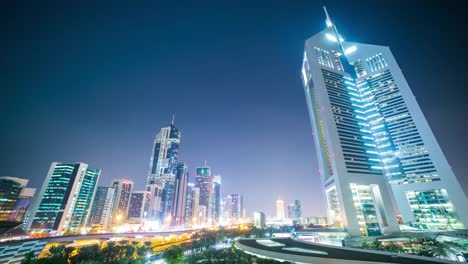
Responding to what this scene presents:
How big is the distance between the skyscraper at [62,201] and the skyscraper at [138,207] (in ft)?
173

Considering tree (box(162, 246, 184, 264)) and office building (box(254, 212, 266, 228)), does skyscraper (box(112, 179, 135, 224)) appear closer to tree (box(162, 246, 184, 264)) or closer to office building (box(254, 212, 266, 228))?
office building (box(254, 212, 266, 228))

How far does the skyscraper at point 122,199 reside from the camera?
18688 cm

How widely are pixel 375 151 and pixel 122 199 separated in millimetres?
212862

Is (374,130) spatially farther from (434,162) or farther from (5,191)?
(5,191)

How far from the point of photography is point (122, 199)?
192m

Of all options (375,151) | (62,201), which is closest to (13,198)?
(62,201)

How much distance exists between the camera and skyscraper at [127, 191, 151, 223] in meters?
189

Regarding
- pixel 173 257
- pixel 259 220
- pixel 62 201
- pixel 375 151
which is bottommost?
pixel 173 257

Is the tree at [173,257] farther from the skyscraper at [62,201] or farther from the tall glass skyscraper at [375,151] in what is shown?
the skyscraper at [62,201]

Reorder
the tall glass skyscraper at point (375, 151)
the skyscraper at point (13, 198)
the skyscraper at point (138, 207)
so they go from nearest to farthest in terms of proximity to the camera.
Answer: the tall glass skyscraper at point (375, 151) → the skyscraper at point (13, 198) → the skyscraper at point (138, 207)

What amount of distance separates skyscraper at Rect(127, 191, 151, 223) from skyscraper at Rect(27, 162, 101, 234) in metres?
52.8

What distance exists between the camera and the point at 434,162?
90.3m

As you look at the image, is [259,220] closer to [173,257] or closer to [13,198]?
[173,257]

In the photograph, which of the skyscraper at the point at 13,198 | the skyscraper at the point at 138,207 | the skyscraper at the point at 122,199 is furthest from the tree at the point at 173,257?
the skyscraper at the point at 122,199
